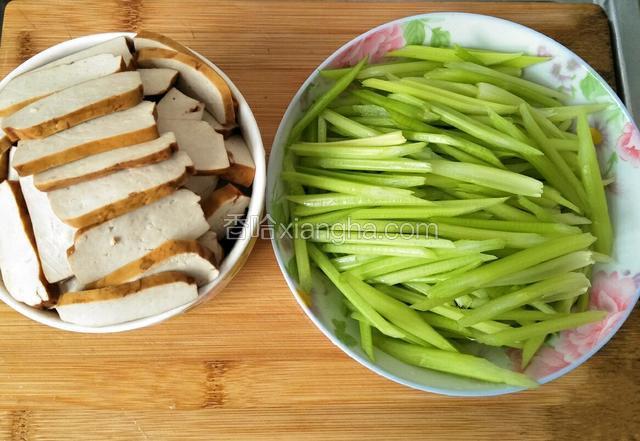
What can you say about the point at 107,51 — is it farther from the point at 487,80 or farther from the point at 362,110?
the point at 487,80

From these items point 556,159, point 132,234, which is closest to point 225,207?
point 132,234

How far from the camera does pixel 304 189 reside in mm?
1337

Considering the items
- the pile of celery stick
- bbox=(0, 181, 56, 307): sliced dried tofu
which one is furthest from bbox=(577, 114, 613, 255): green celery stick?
bbox=(0, 181, 56, 307): sliced dried tofu

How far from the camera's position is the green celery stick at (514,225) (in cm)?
122

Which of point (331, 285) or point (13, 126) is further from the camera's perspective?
point (331, 285)

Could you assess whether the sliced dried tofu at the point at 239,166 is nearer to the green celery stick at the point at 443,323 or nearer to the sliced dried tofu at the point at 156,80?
the sliced dried tofu at the point at 156,80

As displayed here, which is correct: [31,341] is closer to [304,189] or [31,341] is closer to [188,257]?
[188,257]

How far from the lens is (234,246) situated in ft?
3.84

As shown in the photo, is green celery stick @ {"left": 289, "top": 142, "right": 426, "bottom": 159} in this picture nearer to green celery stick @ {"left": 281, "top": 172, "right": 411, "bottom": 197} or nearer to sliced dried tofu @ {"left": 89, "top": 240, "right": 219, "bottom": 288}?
green celery stick @ {"left": 281, "top": 172, "right": 411, "bottom": 197}

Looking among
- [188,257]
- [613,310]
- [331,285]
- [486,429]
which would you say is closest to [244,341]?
[331,285]

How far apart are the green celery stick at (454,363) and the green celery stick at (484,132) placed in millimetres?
464

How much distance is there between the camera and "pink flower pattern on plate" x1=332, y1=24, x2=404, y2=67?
4.47 ft

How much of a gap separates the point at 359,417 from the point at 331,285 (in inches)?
12.2

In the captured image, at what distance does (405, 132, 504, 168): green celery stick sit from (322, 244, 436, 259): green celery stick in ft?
0.81
